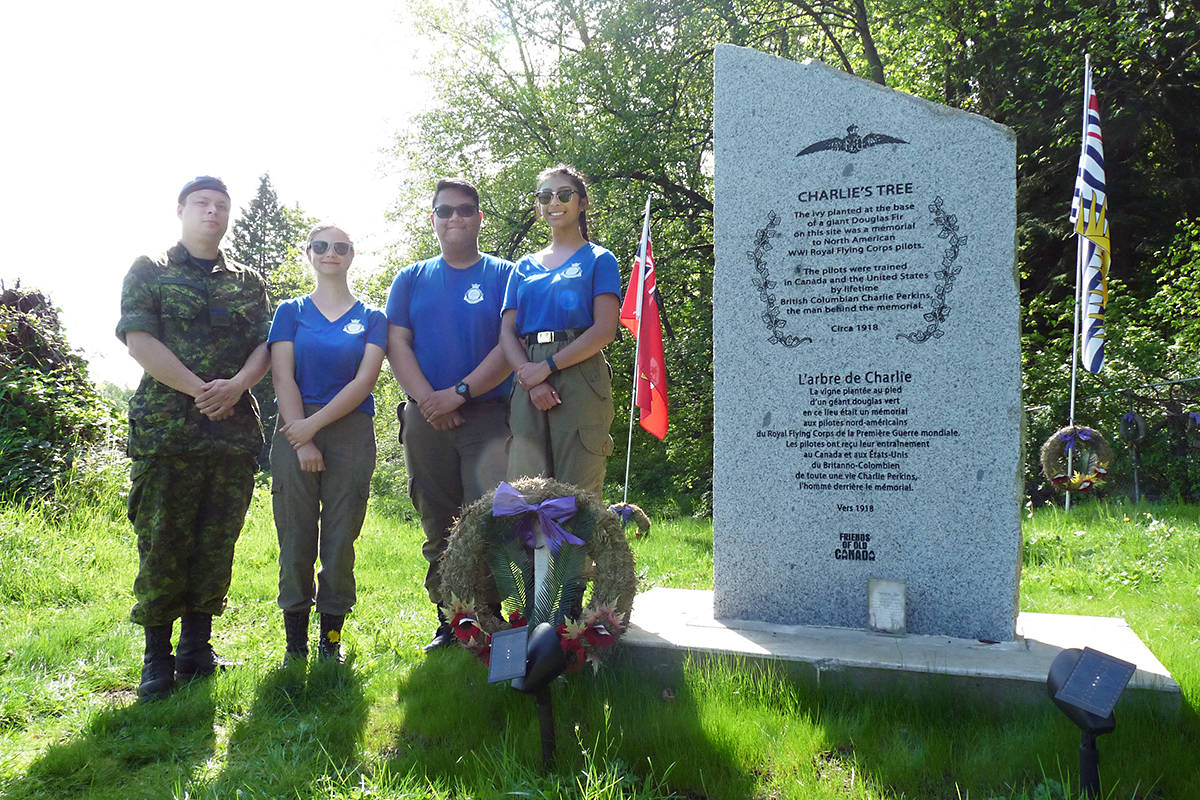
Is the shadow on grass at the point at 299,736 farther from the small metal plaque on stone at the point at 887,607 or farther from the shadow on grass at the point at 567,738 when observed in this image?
the small metal plaque on stone at the point at 887,607

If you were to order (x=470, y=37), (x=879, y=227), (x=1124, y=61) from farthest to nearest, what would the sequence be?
(x=470, y=37) → (x=1124, y=61) → (x=879, y=227)

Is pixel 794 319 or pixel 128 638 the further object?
pixel 128 638

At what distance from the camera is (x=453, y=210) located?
3.99 metres

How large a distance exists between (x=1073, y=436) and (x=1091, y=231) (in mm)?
1759

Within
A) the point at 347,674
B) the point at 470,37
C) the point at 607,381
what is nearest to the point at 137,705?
the point at 347,674

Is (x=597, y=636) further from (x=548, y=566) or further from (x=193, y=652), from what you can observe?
(x=193, y=652)

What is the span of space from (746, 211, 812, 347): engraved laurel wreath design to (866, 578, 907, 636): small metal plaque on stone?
1124 mm

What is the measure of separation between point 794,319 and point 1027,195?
34.7 ft

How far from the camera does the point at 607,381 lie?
3.82 metres

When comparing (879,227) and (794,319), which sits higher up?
(879,227)

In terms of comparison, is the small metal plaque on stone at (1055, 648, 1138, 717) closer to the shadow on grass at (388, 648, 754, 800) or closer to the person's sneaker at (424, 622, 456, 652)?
the shadow on grass at (388, 648, 754, 800)

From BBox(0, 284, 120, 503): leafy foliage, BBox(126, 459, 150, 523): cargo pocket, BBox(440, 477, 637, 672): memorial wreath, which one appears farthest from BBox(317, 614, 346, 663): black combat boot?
BBox(0, 284, 120, 503): leafy foliage

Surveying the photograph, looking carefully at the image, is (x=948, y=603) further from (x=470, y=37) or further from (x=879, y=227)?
(x=470, y=37)

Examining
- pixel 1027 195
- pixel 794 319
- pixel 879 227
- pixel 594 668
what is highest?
pixel 1027 195
